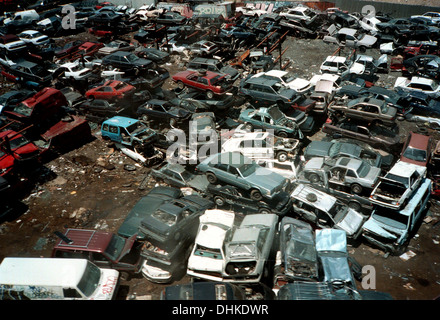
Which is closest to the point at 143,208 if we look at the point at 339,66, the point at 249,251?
the point at 249,251

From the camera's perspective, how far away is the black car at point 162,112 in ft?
57.9

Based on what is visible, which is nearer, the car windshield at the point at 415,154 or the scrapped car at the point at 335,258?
the scrapped car at the point at 335,258

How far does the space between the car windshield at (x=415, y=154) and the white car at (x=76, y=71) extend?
19955 millimetres

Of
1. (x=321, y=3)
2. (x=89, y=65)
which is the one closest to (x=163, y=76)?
(x=89, y=65)

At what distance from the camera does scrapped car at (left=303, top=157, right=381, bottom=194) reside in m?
12.6

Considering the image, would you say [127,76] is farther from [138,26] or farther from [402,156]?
[402,156]

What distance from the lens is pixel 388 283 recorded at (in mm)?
10031

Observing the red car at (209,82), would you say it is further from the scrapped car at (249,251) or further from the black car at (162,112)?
the scrapped car at (249,251)

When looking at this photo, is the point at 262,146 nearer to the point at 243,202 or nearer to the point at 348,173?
the point at 243,202

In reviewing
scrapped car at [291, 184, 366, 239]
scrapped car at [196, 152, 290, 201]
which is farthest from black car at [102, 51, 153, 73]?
scrapped car at [291, 184, 366, 239]

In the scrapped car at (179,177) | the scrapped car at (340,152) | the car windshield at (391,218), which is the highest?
the scrapped car at (340,152)

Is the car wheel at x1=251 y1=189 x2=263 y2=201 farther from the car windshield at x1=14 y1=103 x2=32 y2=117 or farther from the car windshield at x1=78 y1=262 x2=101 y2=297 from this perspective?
the car windshield at x1=14 y1=103 x2=32 y2=117

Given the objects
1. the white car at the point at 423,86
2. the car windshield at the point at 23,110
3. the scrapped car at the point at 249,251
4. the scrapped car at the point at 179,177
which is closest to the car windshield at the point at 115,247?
the scrapped car at the point at 249,251

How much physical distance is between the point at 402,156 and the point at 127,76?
55.7 ft
